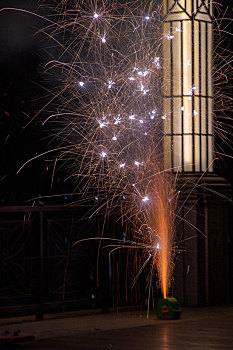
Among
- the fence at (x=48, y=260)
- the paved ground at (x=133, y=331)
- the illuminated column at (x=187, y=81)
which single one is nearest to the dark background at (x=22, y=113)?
the illuminated column at (x=187, y=81)

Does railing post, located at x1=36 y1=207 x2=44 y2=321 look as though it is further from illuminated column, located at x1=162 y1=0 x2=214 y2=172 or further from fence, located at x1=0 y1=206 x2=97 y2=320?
illuminated column, located at x1=162 y1=0 x2=214 y2=172

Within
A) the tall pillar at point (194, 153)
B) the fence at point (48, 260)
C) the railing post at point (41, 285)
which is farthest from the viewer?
the tall pillar at point (194, 153)

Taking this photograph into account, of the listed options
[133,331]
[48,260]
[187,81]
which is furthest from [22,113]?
[133,331]

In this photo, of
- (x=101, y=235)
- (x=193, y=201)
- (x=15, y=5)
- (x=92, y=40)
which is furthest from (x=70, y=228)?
(x=15, y=5)

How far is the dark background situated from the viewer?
18.5 meters

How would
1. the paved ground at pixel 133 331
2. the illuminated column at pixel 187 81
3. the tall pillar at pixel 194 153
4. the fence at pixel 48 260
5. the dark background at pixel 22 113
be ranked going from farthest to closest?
the dark background at pixel 22 113 < the illuminated column at pixel 187 81 < the tall pillar at pixel 194 153 < the fence at pixel 48 260 < the paved ground at pixel 133 331

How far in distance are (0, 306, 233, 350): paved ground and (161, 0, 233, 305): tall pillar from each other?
747 millimetres

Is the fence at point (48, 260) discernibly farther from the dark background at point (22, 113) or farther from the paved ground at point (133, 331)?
the dark background at point (22, 113)

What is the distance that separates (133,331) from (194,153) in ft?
13.8

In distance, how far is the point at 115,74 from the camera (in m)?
14.0

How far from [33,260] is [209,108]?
13.7 ft

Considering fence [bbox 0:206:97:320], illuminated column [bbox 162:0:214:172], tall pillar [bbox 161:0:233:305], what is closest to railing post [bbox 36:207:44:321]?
fence [bbox 0:206:97:320]

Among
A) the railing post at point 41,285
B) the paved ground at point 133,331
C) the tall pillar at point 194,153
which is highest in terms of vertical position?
the tall pillar at point 194,153

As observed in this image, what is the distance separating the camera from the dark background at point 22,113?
60.8 feet
